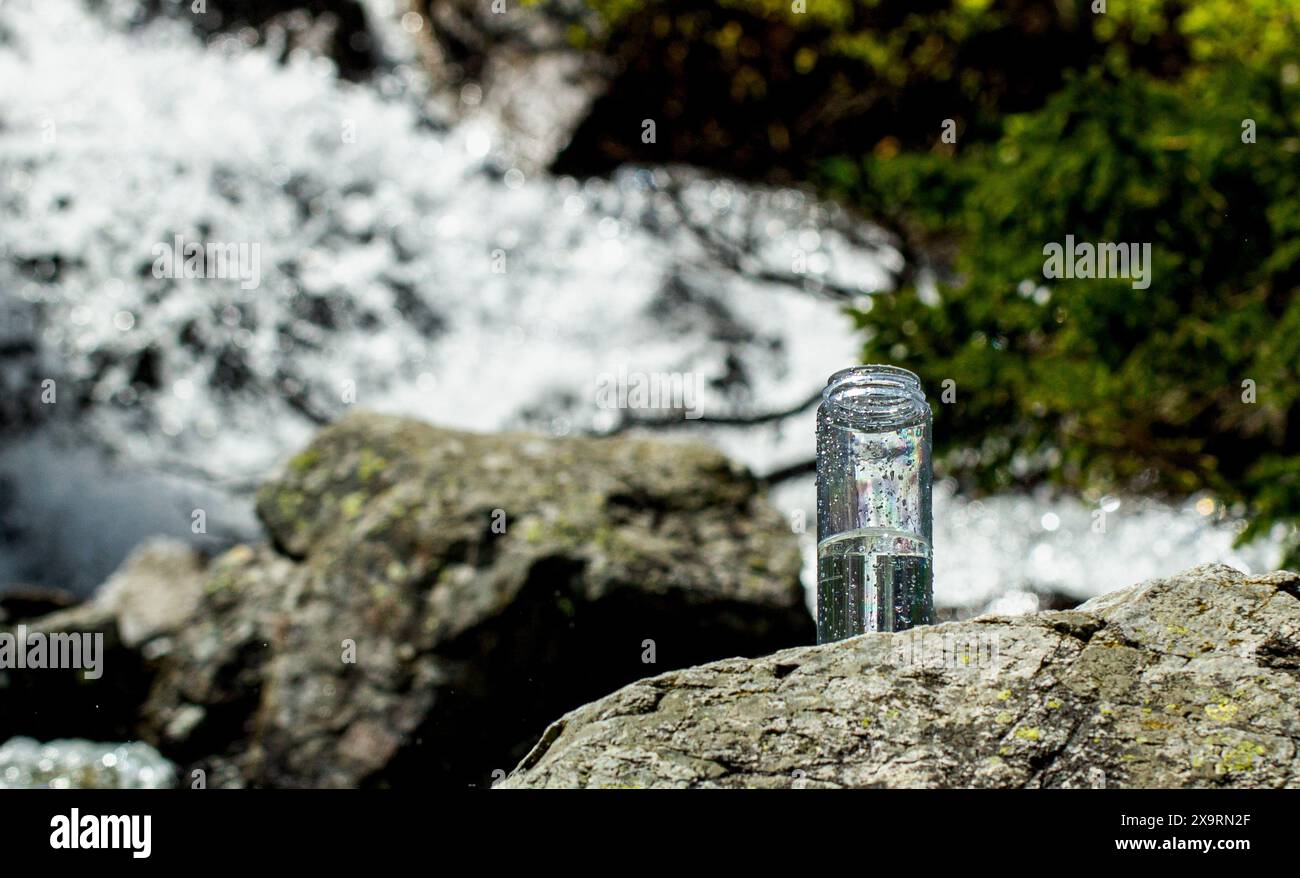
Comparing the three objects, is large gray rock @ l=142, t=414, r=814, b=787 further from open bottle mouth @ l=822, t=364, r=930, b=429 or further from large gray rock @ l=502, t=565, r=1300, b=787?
large gray rock @ l=502, t=565, r=1300, b=787

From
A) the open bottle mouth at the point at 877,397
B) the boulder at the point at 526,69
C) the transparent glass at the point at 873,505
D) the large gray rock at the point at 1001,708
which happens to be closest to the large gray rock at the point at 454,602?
the transparent glass at the point at 873,505

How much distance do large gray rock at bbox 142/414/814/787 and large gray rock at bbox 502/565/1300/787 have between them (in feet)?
11.2

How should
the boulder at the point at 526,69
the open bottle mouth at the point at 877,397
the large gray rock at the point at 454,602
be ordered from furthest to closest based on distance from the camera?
the boulder at the point at 526,69
the large gray rock at the point at 454,602
the open bottle mouth at the point at 877,397

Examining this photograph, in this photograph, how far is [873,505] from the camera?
3.62 metres

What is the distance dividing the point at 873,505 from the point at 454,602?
3.80 m

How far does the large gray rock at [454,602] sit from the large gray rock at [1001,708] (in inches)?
135

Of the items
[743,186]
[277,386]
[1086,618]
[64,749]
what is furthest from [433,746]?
[743,186]

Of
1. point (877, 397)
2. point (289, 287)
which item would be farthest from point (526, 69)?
point (877, 397)

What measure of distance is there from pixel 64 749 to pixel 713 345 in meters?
6.26

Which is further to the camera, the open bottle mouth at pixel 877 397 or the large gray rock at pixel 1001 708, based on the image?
the open bottle mouth at pixel 877 397

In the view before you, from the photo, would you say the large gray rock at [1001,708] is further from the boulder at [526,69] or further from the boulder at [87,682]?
the boulder at [526,69]

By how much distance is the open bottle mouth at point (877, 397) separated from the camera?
3.69 metres

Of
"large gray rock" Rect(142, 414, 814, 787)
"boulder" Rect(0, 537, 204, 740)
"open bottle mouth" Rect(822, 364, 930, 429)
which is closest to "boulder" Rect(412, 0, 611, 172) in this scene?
"large gray rock" Rect(142, 414, 814, 787)

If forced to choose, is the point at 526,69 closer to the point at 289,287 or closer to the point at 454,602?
the point at 289,287
